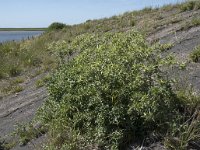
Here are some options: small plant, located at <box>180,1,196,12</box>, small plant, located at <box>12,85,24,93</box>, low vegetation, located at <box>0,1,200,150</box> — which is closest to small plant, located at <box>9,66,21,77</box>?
small plant, located at <box>12,85,24,93</box>

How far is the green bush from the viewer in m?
6.97

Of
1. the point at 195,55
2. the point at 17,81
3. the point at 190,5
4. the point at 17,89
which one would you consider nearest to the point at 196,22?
the point at 195,55

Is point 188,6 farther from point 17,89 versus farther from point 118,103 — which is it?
point 118,103

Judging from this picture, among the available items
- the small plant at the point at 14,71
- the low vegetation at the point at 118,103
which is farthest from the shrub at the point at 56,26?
the low vegetation at the point at 118,103

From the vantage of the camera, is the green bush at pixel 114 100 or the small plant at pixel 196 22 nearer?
the green bush at pixel 114 100

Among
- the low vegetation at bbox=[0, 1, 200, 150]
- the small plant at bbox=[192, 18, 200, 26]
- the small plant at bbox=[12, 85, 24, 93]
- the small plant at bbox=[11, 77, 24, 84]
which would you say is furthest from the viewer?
the small plant at bbox=[11, 77, 24, 84]

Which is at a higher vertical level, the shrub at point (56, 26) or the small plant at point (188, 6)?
the small plant at point (188, 6)

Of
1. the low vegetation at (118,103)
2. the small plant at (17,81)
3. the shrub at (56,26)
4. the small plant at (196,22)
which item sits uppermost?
the small plant at (196,22)

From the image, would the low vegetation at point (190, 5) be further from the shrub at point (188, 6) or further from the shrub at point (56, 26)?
the shrub at point (56, 26)

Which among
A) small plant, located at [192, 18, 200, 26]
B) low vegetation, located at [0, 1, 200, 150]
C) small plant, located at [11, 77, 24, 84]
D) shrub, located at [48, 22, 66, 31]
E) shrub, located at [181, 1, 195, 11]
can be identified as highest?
shrub, located at [181, 1, 195, 11]

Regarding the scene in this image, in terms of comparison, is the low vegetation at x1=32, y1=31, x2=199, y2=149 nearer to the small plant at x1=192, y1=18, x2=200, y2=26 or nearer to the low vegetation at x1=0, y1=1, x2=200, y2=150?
the low vegetation at x1=0, y1=1, x2=200, y2=150

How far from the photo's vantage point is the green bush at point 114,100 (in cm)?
697

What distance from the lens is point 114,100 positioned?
7.25m

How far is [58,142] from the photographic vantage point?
7520 mm
